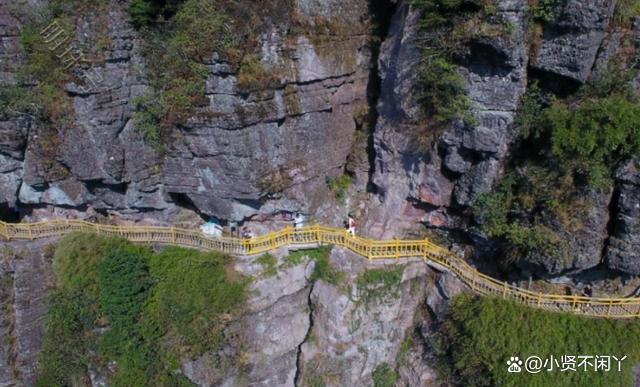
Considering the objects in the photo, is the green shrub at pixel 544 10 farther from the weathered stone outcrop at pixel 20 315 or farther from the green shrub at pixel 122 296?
the weathered stone outcrop at pixel 20 315

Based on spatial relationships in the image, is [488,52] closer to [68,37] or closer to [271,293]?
[271,293]

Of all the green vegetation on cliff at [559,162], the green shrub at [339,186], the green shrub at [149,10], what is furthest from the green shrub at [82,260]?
the green vegetation on cliff at [559,162]

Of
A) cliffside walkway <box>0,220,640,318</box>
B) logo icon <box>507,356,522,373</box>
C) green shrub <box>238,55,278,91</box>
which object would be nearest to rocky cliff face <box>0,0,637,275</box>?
green shrub <box>238,55,278,91</box>

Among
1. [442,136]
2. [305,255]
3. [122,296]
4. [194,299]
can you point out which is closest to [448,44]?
[442,136]

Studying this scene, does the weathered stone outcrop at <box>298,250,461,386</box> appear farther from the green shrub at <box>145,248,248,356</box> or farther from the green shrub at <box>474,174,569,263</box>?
the green shrub at <box>145,248,248,356</box>

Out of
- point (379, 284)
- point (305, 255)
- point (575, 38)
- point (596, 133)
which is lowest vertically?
point (379, 284)

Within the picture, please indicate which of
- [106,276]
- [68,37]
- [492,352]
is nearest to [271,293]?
[106,276]

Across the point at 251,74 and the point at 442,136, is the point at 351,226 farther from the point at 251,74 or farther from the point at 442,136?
the point at 251,74

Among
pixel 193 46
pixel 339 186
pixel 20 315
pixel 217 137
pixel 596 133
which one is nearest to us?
pixel 596 133
